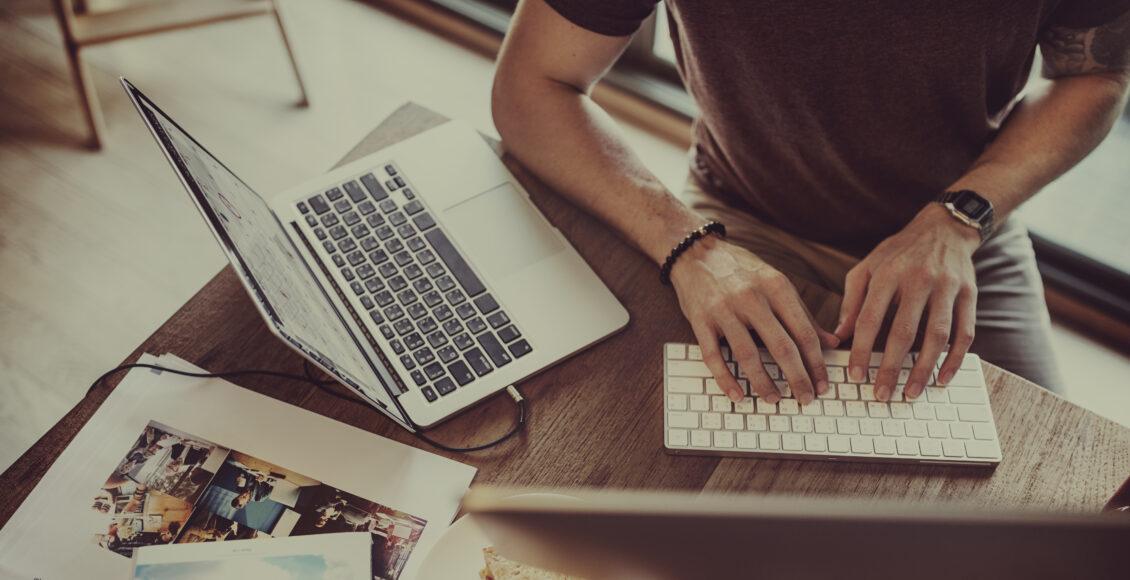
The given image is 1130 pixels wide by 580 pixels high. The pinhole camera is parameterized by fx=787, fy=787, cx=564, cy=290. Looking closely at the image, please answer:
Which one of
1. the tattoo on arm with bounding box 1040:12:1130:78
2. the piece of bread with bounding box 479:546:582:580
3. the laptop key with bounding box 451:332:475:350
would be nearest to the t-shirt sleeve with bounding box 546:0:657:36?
the laptop key with bounding box 451:332:475:350

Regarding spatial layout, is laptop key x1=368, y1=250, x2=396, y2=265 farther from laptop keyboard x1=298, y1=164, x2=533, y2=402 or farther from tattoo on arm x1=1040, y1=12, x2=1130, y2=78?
tattoo on arm x1=1040, y1=12, x2=1130, y2=78

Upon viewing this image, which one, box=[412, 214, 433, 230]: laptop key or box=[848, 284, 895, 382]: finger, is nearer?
box=[848, 284, 895, 382]: finger

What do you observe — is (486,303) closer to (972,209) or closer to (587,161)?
(587,161)

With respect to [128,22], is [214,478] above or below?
below

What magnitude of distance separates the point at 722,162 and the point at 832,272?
0.79 feet

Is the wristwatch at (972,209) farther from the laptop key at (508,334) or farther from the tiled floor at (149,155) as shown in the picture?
the tiled floor at (149,155)

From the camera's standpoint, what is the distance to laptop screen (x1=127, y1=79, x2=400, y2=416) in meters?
0.69

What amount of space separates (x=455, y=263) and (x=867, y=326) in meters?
0.46

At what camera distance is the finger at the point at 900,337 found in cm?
81

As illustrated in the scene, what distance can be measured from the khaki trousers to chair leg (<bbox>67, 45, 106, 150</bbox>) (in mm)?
1658

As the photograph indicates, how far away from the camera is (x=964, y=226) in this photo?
3.12 ft

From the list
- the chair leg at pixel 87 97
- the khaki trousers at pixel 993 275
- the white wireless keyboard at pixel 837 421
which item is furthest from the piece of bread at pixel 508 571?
the chair leg at pixel 87 97

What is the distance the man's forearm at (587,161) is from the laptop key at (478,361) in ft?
0.78

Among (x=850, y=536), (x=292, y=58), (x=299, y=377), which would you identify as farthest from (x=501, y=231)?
(x=292, y=58)
